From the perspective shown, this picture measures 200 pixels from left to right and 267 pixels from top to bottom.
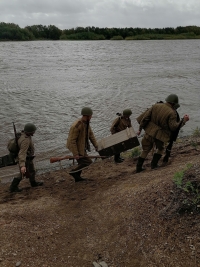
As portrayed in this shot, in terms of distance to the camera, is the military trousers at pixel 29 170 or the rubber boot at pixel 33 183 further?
the rubber boot at pixel 33 183

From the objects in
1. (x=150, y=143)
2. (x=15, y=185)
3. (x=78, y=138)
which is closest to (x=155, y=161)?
(x=150, y=143)

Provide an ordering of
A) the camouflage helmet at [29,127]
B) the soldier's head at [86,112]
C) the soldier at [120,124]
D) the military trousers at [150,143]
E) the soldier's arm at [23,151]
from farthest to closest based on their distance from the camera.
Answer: the soldier at [120,124] → the military trousers at [150,143] → the soldier's head at [86,112] → the camouflage helmet at [29,127] → the soldier's arm at [23,151]

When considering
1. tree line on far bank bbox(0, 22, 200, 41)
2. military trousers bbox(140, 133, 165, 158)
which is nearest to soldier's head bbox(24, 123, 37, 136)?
military trousers bbox(140, 133, 165, 158)

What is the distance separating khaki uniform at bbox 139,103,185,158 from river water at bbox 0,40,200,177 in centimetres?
394

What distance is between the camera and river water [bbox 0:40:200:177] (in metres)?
15.2

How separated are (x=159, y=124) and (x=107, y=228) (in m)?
2.99

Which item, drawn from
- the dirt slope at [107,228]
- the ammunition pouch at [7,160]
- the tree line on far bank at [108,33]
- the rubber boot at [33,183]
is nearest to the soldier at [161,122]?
the dirt slope at [107,228]

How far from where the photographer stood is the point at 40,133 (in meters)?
14.5

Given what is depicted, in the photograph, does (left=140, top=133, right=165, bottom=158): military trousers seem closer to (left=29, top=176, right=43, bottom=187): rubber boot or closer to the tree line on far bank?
(left=29, top=176, right=43, bottom=187): rubber boot

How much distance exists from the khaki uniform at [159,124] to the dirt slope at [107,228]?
0.95 meters

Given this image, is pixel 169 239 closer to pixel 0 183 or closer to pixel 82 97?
pixel 0 183

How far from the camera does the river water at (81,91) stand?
15.2 metres

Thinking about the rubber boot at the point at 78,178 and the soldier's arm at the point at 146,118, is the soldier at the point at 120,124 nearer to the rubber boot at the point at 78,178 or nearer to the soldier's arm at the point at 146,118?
the soldier's arm at the point at 146,118

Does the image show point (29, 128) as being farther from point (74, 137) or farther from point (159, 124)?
point (159, 124)
